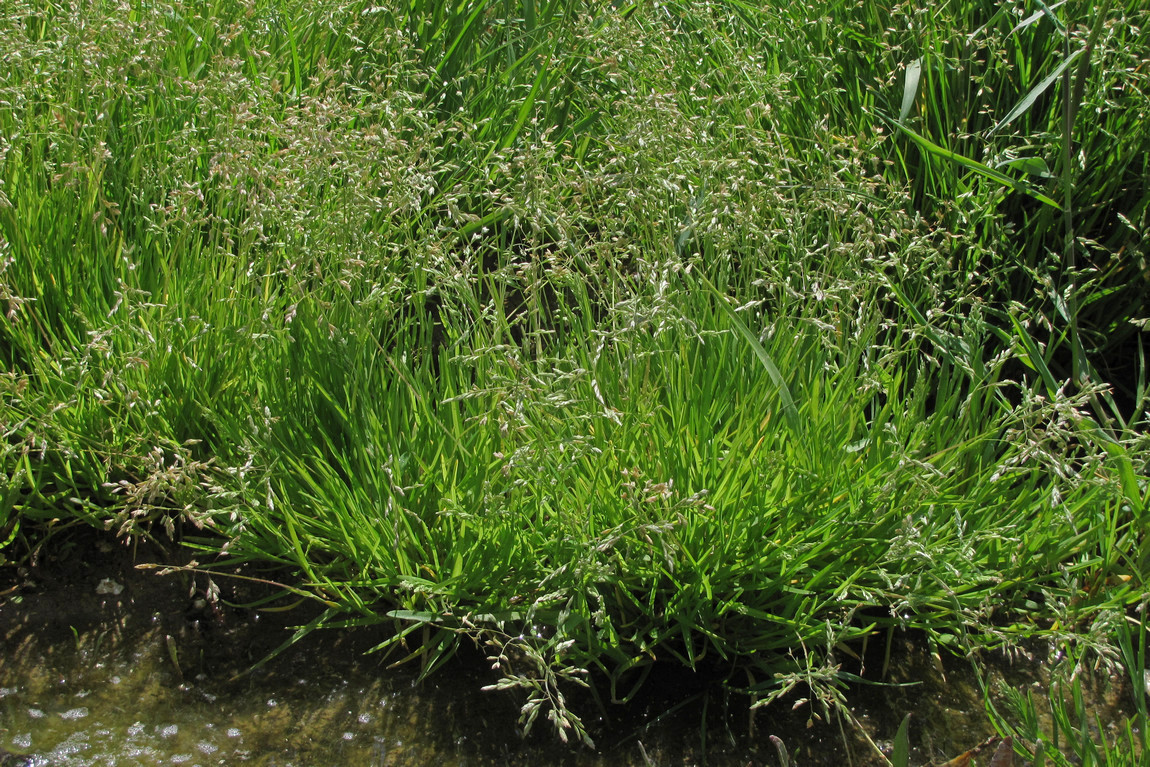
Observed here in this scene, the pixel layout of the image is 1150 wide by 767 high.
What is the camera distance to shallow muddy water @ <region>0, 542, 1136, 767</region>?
164cm

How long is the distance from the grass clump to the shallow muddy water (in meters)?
0.09

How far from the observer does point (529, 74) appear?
9.91ft

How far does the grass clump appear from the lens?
1681mm

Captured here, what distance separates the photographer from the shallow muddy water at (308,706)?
5.37ft

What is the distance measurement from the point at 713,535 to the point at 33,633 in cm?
127

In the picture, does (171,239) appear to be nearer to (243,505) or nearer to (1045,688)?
(243,505)

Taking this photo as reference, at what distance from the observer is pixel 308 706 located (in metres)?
1.71

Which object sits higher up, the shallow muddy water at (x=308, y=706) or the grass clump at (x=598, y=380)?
the grass clump at (x=598, y=380)

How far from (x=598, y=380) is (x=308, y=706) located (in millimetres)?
789

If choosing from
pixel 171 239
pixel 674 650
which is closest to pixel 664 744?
pixel 674 650

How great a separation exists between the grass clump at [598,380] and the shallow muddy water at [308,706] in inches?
3.4

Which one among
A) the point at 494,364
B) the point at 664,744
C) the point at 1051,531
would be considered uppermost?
the point at 494,364

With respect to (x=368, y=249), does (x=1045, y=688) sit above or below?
below

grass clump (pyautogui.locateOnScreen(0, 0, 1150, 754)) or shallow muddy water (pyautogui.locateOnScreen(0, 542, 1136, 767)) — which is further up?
grass clump (pyautogui.locateOnScreen(0, 0, 1150, 754))
